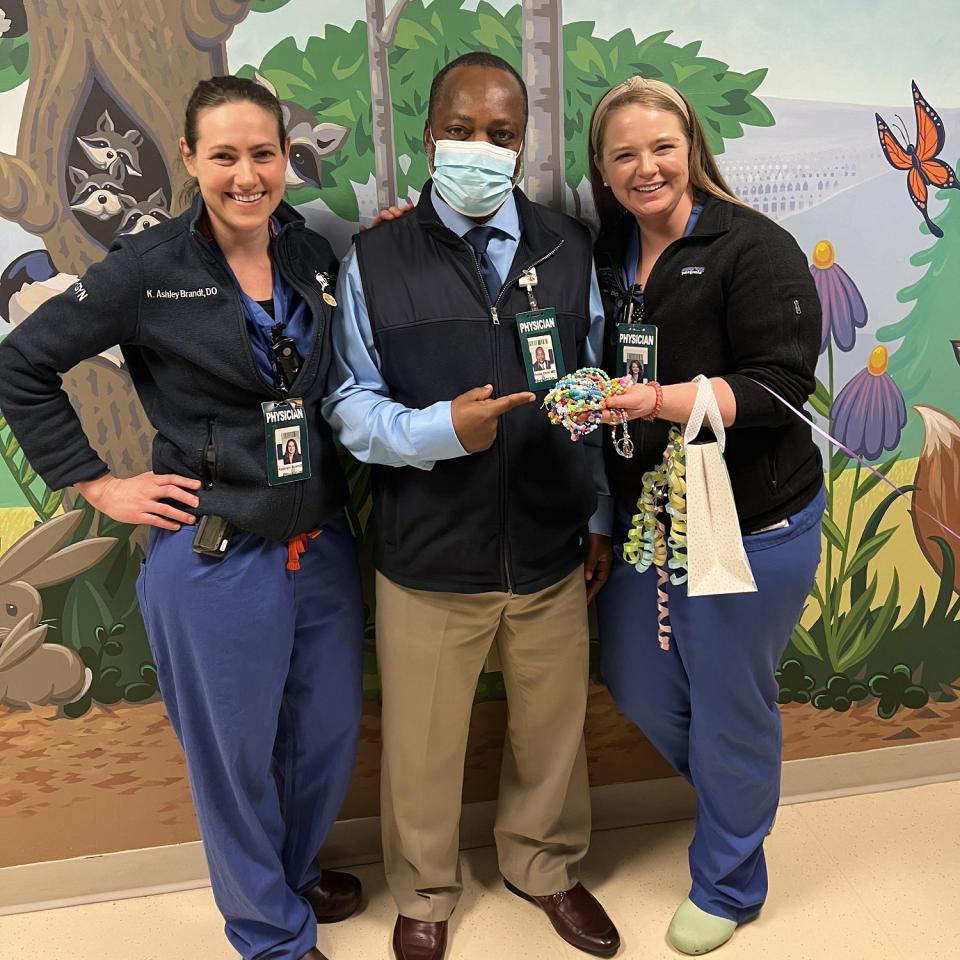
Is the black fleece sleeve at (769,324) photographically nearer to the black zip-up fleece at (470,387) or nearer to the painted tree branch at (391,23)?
the black zip-up fleece at (470,387)

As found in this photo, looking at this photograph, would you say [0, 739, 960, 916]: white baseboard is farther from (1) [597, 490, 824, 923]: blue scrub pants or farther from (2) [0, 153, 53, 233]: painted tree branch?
(2) [0, 153, 53, 233]: painted tree branch

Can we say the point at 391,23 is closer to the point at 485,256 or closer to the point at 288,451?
the point at 485,256

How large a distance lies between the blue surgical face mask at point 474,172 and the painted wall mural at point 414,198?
1.28ft

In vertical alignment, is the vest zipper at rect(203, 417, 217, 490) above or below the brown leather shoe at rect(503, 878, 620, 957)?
above

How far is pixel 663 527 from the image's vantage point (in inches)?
85.7

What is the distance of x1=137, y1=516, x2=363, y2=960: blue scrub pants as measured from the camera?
2029 millimetres

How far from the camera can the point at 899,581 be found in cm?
280

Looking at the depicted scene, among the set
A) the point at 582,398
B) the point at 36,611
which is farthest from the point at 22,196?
the point at 582,398

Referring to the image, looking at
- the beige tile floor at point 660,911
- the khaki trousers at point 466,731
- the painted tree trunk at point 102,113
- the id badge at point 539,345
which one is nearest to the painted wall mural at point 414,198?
the painted tree trunk at point 102,113

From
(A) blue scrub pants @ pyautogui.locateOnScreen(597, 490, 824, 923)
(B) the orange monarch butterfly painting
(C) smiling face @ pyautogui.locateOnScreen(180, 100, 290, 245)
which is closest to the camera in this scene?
(C) smiling face @ pyautogui.locateOnScreen(180, 100, 290, 245)

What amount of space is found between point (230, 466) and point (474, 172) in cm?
76

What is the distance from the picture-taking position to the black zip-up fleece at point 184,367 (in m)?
1.88

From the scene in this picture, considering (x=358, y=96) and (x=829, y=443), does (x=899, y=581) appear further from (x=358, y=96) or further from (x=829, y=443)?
(x=358, y=96)

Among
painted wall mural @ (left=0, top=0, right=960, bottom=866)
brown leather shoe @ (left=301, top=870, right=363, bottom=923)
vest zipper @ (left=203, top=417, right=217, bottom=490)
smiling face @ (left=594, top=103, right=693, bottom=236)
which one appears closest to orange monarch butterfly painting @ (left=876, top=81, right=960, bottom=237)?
painted wall mural @ (left=0, top=0, right=960, bottom=866)
